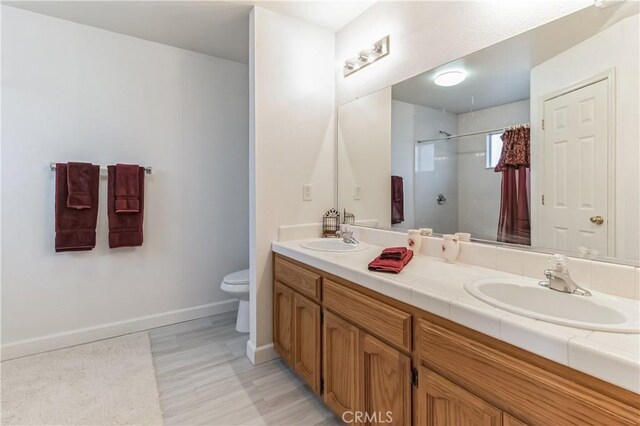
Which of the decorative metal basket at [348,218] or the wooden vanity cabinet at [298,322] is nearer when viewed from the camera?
the wooden vanity cabinet at [298,322]

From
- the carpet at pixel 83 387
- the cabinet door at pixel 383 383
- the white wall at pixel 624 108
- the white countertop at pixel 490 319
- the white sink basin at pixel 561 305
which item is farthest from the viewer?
the carpet at pixel 83 387

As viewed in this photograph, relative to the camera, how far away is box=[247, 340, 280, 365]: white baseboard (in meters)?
2.05

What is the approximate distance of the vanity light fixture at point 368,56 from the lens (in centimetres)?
193

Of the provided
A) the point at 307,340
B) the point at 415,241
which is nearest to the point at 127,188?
the point at 307,340

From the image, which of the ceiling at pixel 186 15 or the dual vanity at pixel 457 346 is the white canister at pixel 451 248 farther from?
the ceiling at pixel 186 15

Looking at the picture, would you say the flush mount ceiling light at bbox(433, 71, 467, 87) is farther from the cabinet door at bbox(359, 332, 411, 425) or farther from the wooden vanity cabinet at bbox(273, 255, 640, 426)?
the cabinet door at bbox(359, 332, 411, 425)

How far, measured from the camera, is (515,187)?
1350 millimetres

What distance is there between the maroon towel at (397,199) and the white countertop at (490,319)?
Result: 0.47 meters

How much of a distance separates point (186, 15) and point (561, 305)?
8.95 feet

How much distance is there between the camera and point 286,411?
→ 161 centimetres

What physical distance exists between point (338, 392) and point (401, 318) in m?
0.64

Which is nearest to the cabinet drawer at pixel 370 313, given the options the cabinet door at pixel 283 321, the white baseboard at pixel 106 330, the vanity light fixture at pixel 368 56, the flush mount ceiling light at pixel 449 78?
the cabinet door at pixel 283 321

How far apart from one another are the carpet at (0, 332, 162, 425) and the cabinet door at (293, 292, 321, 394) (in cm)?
77

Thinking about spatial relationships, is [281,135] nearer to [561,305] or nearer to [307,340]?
[307,340]
